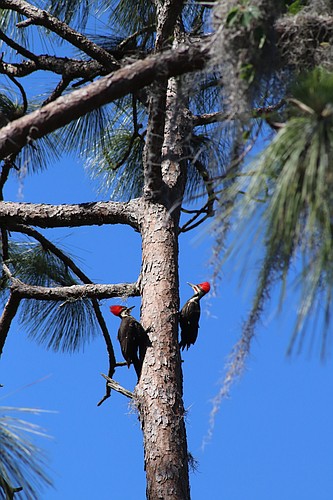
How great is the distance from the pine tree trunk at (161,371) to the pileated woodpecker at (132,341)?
0.13 ft

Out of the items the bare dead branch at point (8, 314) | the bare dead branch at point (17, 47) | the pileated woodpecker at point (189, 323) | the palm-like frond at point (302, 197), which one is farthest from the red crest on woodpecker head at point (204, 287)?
the palm-like frond at point (302, 197)

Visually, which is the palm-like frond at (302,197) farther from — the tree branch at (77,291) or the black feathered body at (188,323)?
the tree branch at (77,291)

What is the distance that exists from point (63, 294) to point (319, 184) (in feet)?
7.17

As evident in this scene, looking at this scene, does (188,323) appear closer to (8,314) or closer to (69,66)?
(8,314)

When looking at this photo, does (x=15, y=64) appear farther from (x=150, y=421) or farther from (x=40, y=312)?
(x=150, y=421)

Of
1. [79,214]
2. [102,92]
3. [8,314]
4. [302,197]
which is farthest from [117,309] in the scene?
[302,197]

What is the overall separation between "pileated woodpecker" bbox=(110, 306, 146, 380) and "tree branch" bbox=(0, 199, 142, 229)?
477mm

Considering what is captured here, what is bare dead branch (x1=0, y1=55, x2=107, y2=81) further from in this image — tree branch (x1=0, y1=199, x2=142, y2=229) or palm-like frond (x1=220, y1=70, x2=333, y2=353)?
palm-like frond (x1=220, y1=70, x2=333, y2=353)

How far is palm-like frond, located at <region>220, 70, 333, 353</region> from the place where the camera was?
5.89 ft

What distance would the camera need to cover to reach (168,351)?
3.29 metres

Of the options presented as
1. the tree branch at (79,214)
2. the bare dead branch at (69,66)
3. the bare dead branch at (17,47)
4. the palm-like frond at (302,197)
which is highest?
the bare dead branch at (69,66)

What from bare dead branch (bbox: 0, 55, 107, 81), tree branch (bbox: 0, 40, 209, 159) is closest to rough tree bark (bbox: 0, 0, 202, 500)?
tree branch (bbox: 0, 40, 209, 159)

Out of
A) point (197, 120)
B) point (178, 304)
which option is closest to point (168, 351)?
point (178, 304)

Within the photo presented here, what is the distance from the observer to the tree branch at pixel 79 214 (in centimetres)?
369
